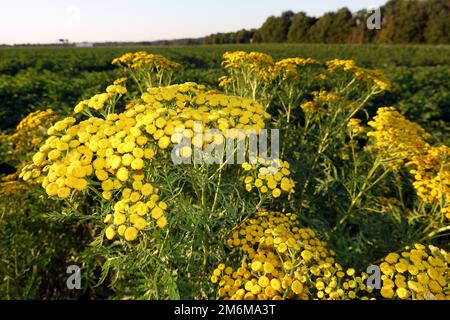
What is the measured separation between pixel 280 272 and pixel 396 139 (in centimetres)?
206

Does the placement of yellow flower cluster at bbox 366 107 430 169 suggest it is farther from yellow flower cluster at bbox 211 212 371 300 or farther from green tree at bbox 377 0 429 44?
green tree at bbox 377 0 429 44

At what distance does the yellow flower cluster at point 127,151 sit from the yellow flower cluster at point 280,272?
2.35 feet

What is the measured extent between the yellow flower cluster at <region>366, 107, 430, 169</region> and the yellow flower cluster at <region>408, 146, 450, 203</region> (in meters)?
0.12

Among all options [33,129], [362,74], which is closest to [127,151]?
[33,129]

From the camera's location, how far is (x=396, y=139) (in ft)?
10.6

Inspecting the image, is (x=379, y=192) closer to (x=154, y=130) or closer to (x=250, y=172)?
(x=250, y=172)

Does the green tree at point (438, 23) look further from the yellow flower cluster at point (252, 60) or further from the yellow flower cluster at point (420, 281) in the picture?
the yellow flower cluster at point (420, 281)

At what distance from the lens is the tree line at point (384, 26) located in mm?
63844

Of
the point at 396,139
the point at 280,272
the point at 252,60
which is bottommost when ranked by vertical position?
the point at 280,272

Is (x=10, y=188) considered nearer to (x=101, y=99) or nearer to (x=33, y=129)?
(x=33, y=129)

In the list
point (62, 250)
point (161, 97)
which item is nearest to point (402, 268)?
point (161, 97)

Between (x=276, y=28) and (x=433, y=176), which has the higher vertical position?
(x=276, y=28)

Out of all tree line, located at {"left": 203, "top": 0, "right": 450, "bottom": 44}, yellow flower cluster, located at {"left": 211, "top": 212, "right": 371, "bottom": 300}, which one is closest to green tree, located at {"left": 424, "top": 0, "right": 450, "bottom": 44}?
tree line, located at {"left": 203, "top": 0, "right": 450, "bottom": 44}

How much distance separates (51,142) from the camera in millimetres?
2090
